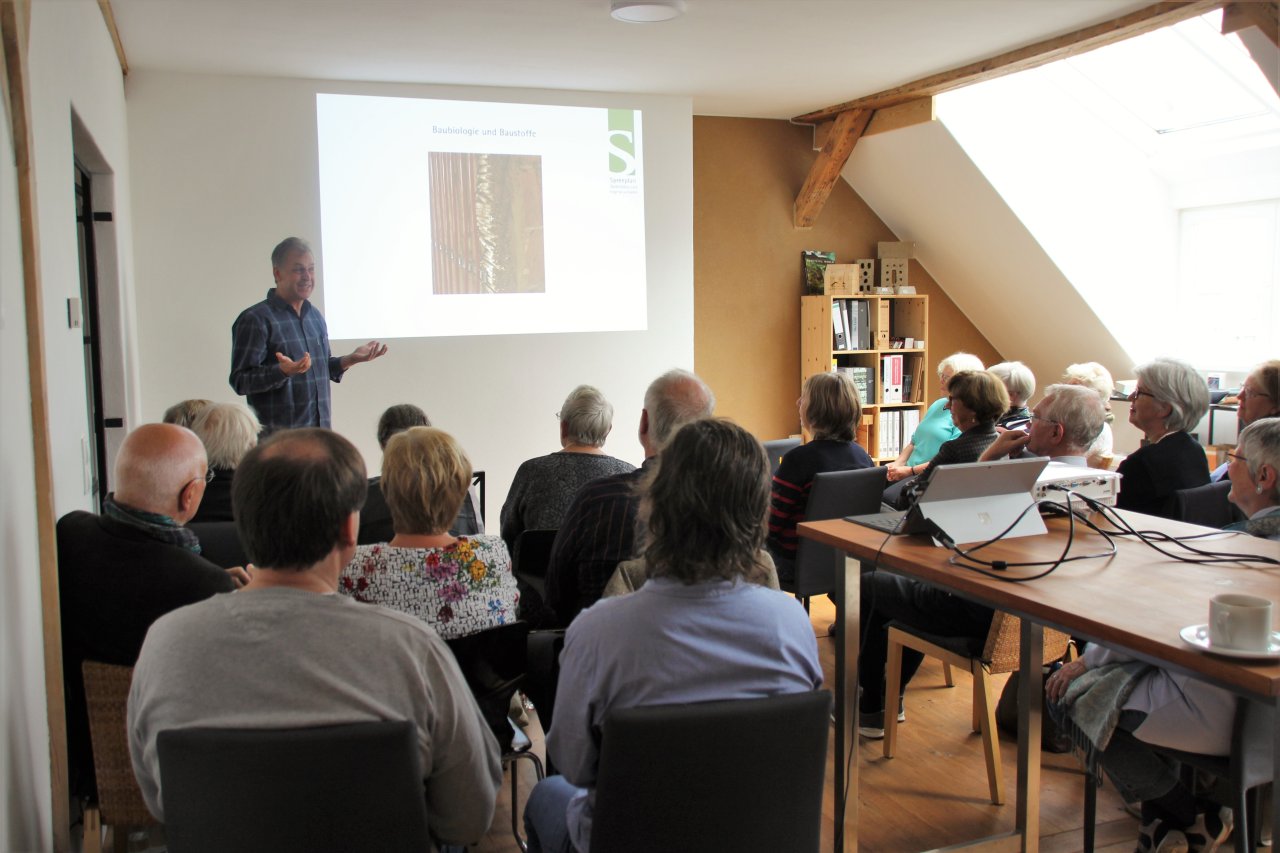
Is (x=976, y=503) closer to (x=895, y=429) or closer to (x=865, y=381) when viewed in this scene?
(x=865, y=381)

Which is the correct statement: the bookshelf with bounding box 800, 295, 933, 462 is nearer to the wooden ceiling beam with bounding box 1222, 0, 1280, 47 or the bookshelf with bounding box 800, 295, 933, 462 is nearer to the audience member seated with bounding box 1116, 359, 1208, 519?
the wooden ceiling beam with bounding box 1222, 0, 1280, 47

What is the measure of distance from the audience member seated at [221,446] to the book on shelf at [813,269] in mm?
4662

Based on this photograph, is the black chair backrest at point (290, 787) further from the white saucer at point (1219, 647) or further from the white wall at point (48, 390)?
the white saucer at point (1219, 647)

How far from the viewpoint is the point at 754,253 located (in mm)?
6699

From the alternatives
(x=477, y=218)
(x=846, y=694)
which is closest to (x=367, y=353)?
(x=477, y=218)

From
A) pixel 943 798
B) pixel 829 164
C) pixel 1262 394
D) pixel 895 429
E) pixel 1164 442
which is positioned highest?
pixel 829 164

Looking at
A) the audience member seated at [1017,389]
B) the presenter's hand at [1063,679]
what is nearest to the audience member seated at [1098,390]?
the audience member seated at [1017,389]

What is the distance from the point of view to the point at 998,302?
686 centimetres

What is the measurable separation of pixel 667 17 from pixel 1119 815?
134 inches

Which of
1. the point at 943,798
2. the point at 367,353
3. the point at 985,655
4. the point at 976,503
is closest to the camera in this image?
the point at 976,503

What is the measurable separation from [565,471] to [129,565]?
133cm

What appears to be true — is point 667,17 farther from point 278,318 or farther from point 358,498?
point 358,498

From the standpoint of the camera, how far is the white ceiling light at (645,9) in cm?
396

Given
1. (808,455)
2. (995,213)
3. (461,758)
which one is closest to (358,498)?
(461,758)
